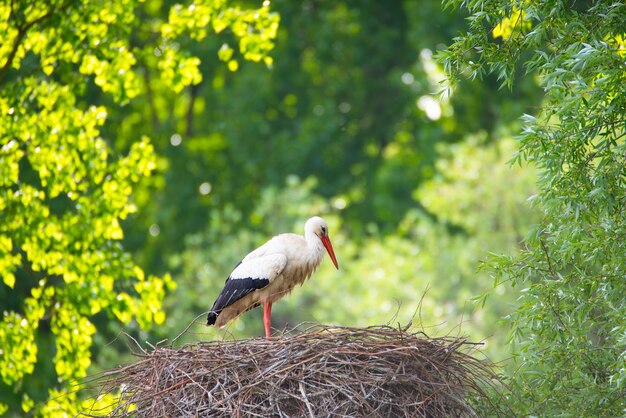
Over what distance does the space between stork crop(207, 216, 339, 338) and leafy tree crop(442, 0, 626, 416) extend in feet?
6.43

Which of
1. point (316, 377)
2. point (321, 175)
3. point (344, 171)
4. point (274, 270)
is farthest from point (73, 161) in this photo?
point (344, 171)

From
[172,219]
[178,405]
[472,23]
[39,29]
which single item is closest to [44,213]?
[39,29]

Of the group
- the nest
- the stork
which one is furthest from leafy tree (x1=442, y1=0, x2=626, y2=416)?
the stork

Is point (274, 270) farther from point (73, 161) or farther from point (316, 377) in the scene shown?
point (73, 161)

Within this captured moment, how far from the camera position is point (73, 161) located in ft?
40.4

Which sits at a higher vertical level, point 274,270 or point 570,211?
point 570,211

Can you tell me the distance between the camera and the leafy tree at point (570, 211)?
8094mm

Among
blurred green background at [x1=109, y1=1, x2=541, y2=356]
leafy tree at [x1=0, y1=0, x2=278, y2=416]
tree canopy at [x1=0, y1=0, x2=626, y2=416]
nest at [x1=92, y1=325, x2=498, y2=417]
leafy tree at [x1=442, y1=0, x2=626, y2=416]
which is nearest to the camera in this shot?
nest at [x1=92, y1=325, x2=498, y2=417]

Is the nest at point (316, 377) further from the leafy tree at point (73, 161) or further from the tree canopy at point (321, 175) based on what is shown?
the leafy tree at point (73, 161)

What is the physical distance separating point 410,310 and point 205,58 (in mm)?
8000

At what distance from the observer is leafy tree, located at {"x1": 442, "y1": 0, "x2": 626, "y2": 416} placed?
8.09 meters

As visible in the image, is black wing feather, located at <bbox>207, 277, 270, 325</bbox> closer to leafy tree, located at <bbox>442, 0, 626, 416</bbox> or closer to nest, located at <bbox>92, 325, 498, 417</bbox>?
nest, located at <bbox>92, 325, 498, 417</bbox>

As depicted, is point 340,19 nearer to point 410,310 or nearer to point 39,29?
point 410,310

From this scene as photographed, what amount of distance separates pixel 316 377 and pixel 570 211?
83.1 inches
